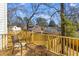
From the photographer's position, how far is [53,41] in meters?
1.74

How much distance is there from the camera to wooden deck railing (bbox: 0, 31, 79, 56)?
1723 mm

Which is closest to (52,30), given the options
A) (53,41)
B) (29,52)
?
(53,41)

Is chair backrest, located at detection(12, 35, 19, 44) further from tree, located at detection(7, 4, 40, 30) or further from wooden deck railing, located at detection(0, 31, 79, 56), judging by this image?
tree, located at detection(7, 4, 40, 30)

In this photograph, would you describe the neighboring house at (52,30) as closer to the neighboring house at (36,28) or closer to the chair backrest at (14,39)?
the neighboring house at (36,28)

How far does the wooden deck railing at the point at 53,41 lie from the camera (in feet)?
5.65

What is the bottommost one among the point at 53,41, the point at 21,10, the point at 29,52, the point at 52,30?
the point at 29,52

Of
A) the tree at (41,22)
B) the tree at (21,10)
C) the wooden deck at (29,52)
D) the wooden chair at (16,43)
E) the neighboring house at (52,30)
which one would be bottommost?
the wooden deck at (29,52)

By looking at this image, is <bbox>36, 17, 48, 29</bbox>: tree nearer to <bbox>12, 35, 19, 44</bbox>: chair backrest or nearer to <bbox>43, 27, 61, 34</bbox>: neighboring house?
<bbox>43, 27, 61, 34</bbox>: neighboring house

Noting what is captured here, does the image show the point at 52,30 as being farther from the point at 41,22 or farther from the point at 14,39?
the point at 14,39

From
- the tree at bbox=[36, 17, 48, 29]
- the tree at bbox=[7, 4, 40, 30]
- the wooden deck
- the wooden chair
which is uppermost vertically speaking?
the tree at bbox=[7, 4, 40, 30]

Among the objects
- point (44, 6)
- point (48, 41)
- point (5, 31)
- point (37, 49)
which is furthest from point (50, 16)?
point (5, 31)

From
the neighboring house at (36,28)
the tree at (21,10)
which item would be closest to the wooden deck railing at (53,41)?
the neighboring house at (36,28)

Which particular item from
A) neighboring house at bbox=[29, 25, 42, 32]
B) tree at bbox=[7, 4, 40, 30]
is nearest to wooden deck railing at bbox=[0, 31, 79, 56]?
neighboring house at bbox=[29, 25, 42, 32]

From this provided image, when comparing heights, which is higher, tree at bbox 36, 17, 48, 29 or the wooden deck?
tree at bbox 36, 17, 48, 29
